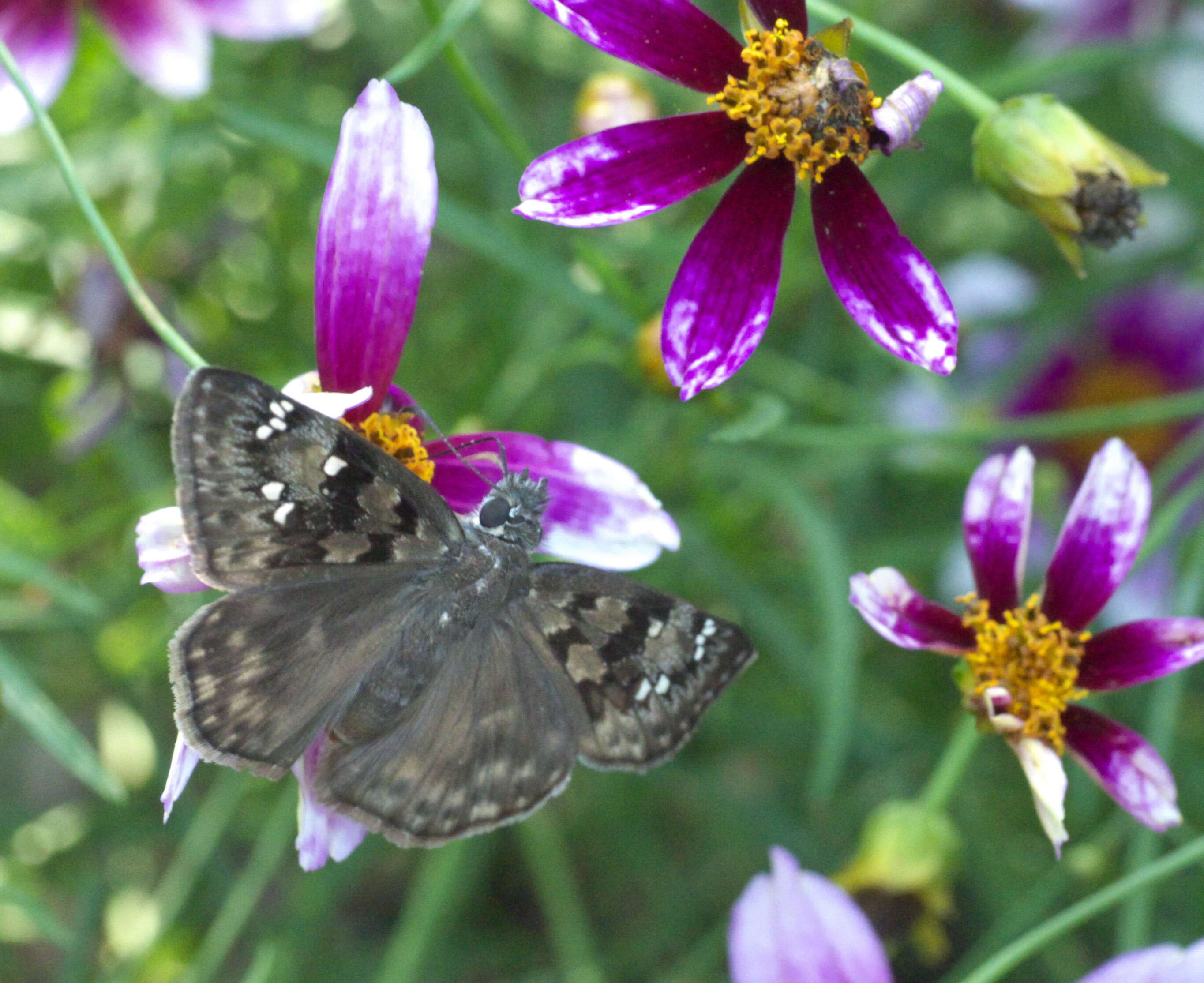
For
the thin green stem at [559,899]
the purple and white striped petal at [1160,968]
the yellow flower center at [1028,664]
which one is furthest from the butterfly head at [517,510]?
the thin green stem at [559,899]

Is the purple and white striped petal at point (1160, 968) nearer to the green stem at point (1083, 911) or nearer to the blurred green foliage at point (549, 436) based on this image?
the green stem at point (1083, 911)

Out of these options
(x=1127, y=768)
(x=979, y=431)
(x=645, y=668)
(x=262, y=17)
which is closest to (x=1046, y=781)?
(x=1127, y=768)

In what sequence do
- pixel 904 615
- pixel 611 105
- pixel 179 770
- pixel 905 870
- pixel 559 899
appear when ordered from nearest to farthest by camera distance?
pixel 179 770 → pixel 904 615 → pixel 905 870 → pixel 611 105 → pixel 559 899

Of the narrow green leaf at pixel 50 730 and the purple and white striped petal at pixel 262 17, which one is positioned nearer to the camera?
the narrow green leaf at pixel 50 730

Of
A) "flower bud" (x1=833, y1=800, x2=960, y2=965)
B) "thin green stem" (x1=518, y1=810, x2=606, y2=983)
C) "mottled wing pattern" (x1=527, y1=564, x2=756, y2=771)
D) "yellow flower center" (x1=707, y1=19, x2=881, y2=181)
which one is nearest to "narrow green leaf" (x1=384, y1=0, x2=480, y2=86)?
"yellow flower center" (x1=707, y1=19, x2=881, y2=181)

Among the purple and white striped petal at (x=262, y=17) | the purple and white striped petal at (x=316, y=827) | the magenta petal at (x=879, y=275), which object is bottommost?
the purple and white striped petal at (x=316, y=827)

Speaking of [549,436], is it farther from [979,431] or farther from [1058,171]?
[1058,171]
